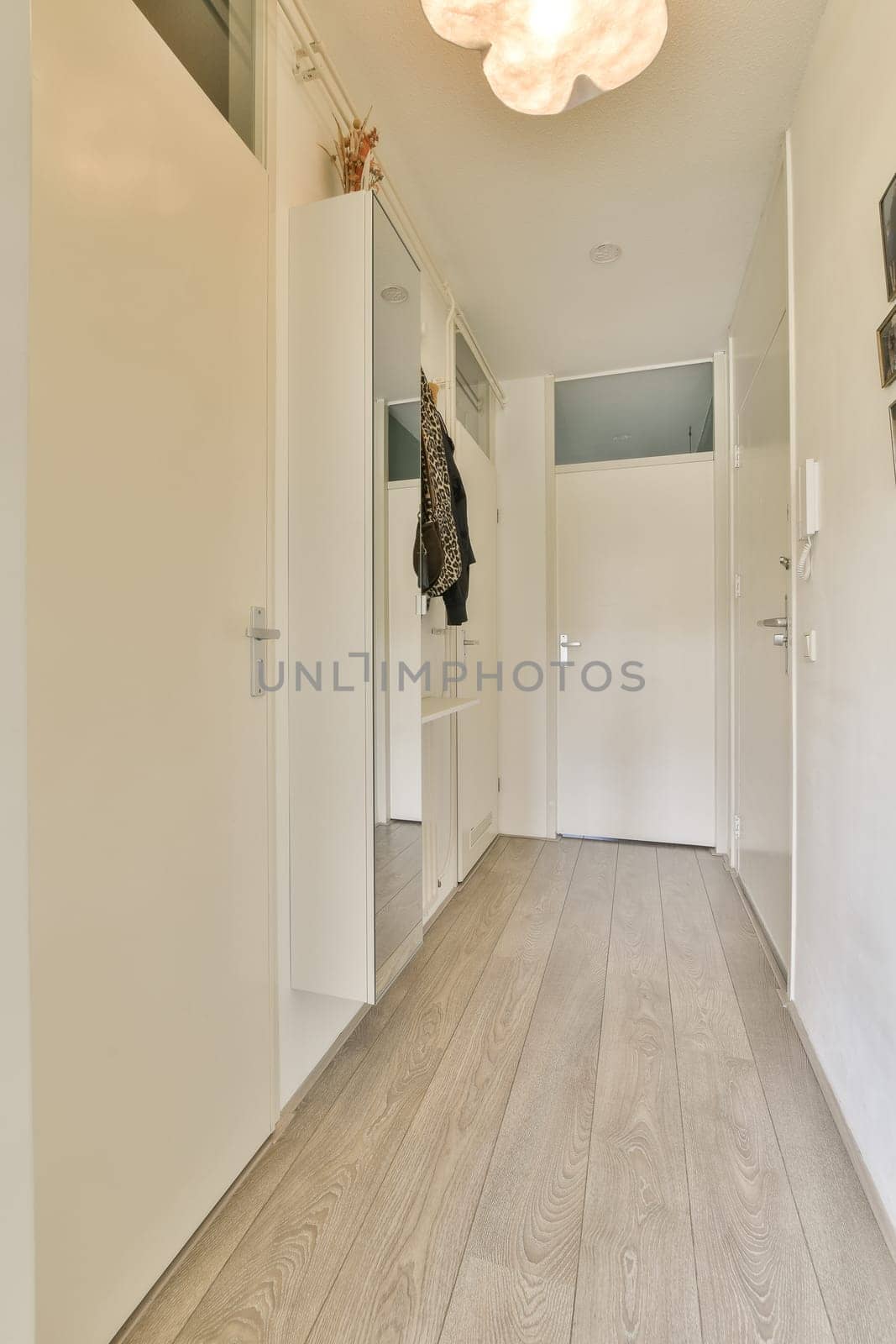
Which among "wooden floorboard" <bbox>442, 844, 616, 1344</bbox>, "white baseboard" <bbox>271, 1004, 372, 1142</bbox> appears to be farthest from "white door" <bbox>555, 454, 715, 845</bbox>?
"white baseboard" <bbox>271, 1004, 372, 1142</bbox>

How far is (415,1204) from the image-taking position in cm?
113

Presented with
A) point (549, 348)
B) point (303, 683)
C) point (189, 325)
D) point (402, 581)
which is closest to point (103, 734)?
point (303, 683)

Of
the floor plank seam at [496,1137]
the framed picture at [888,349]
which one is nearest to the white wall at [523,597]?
the floor plank seam at [496,1137]

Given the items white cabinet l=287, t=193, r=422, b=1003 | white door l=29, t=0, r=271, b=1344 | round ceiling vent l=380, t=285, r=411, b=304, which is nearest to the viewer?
white door l=29, t=0, r=271, b=1344

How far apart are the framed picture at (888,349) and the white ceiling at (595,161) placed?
0.99 m

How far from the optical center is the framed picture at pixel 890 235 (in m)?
1.06

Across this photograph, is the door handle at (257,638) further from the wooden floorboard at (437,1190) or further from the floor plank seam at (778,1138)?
the floor plank seam at (778,1138)

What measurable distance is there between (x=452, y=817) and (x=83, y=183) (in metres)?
2.25

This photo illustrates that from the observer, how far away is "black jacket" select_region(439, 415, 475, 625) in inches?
91.3

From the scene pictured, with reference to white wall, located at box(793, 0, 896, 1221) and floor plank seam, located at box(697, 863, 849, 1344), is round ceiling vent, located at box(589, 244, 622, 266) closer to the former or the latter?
white wall, located at box(793, 0, 896, 1221)

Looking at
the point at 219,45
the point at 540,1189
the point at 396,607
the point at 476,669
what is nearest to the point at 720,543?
the point at 476,669

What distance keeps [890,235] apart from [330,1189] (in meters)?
2.01

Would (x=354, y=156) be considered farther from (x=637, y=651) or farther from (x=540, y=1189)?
(x=637, y=651)

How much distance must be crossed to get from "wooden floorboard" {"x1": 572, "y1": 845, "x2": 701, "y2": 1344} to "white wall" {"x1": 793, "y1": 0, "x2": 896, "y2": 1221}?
14.0 inches
